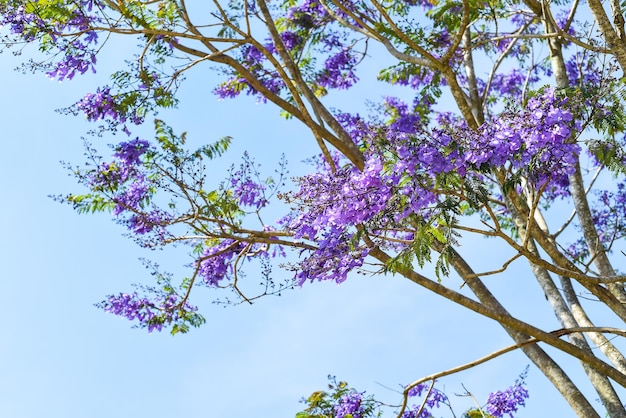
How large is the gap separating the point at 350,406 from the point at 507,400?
6.30 feet

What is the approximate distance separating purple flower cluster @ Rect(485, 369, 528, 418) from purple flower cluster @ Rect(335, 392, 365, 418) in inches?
67.6

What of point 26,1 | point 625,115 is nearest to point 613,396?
point 625,115

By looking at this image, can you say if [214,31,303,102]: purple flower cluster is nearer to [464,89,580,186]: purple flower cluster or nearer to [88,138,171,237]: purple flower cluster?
[88,138,171,237]: purple flower cluster

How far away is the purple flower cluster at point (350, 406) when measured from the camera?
654 cm

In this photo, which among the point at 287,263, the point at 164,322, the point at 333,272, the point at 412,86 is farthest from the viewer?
the point at 412,86

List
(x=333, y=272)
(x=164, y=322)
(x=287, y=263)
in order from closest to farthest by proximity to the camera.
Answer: (x=333, y=272) < (x=287, y=263) < (x=164, y=322)

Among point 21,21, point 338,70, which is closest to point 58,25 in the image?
point 21,21

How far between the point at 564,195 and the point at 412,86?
2448 mm

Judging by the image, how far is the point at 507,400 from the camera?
7.63 meters

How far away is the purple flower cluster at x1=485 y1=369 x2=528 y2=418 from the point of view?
760 centimetres

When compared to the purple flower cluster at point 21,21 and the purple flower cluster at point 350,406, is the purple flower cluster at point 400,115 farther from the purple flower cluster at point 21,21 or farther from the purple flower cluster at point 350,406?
the purple flower cluster at point 21,21

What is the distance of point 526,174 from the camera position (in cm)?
450

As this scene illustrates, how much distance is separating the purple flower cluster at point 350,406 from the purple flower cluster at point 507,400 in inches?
67.6

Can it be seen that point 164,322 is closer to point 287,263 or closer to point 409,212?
point 287,263
